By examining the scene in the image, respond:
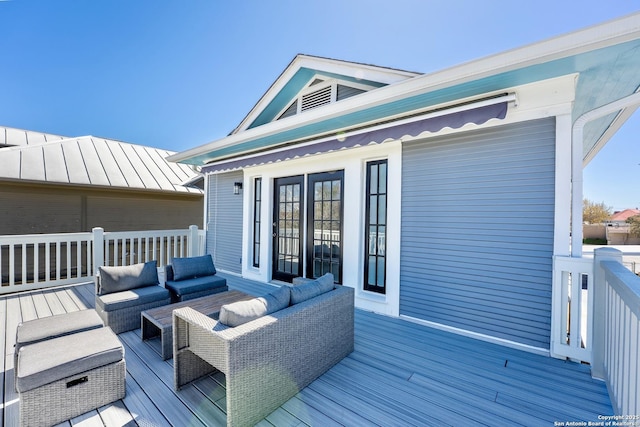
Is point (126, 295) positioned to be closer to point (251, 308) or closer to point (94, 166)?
point (251, 308)

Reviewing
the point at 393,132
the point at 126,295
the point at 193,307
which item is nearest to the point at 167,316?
the point at 193,307

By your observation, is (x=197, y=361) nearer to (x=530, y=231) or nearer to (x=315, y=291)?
(x=315, y=291)

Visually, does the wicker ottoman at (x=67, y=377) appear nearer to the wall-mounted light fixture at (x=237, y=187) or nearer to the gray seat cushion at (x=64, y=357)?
the gray seat cushion at (x=64, y=357)

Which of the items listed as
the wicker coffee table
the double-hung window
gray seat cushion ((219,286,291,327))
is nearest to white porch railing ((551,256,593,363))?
the double-hung window

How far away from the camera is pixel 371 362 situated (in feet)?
9.23

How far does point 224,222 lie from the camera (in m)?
7.14

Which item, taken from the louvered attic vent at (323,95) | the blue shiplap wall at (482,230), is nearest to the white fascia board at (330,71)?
the louvered attic vent at (323,95)

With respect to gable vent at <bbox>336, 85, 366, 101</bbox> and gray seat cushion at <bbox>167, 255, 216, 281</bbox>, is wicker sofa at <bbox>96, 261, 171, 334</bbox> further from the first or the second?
gable vent at <bbox>336, 85, 366, 101</bbox>

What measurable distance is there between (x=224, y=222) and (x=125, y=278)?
3415mm

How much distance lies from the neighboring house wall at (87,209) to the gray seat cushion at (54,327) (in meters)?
7.63

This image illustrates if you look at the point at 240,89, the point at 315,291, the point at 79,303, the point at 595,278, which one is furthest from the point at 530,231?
the point at 240,89

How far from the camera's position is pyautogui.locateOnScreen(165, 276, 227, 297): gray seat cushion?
13.0ft

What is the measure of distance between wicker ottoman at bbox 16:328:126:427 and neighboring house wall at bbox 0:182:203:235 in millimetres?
8439

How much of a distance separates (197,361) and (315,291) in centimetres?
127
